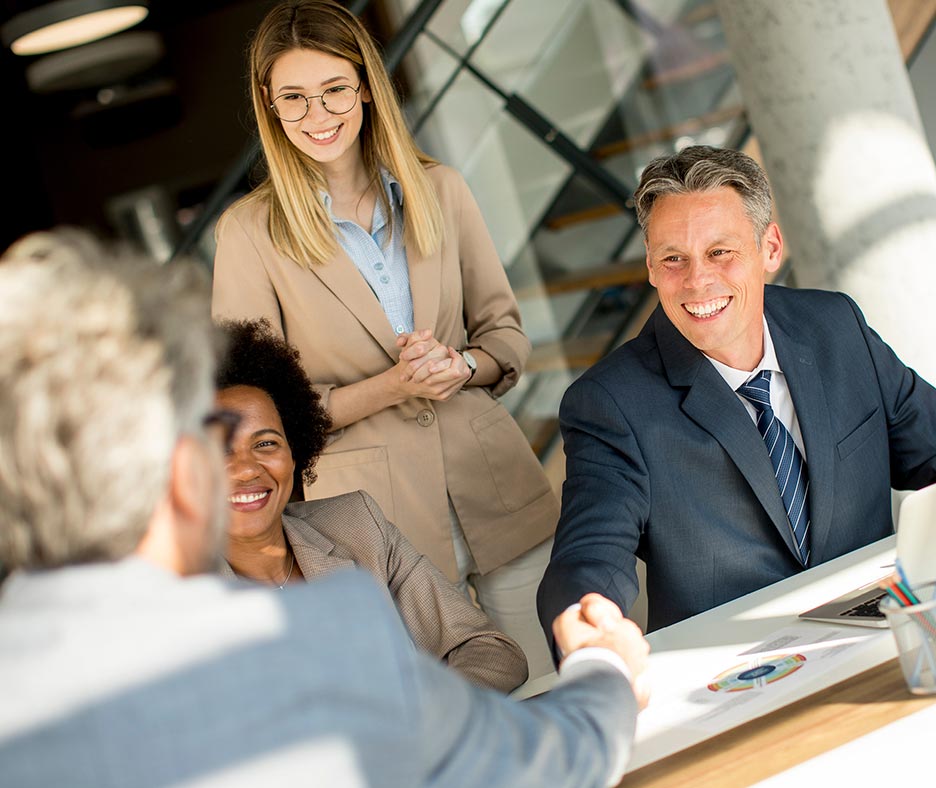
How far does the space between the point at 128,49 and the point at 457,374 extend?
21.2 feet

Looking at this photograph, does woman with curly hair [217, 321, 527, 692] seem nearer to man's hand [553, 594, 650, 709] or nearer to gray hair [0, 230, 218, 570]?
man's hand [553, 594, 650, 709]

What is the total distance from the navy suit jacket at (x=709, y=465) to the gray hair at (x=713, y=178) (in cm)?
24

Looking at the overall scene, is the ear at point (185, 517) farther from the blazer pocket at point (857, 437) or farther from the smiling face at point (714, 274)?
the blazer pocket at point (857, 437)

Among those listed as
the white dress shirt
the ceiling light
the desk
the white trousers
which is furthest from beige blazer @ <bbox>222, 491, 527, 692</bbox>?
the ceiling light

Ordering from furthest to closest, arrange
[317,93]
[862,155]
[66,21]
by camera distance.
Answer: [66,21]
[862,155]
[317,93]

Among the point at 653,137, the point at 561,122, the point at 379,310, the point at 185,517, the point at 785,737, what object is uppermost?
the point at 561,122

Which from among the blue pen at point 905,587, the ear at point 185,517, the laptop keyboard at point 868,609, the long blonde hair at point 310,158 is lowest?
the laptop keyboard at point 868,609

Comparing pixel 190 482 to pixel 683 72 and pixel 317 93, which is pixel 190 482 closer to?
pixel 317 93

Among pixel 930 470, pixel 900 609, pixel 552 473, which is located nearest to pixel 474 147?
pixel 552 473

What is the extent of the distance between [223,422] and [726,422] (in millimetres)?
1337

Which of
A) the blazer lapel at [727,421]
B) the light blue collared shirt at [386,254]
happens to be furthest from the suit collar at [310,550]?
the blazer lapel at [727,421]

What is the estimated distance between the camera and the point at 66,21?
249 inches

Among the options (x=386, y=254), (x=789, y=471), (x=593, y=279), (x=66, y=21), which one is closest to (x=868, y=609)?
(x=789, y=471)

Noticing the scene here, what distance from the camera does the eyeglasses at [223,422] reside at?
103cm
